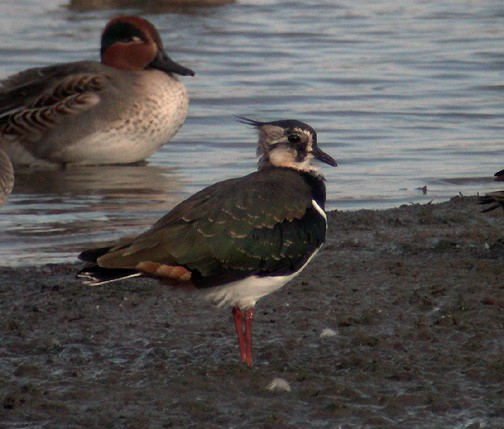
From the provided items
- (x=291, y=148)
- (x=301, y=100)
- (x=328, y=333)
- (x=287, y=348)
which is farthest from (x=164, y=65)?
(x=287, y=348)

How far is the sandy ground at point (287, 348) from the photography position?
16.7 ft

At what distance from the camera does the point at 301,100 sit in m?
13.6

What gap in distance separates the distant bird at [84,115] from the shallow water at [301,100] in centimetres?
19

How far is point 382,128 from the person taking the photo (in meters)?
Result: 12.3

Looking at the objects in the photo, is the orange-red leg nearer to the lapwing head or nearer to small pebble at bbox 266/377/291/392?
small pebble at bbox 266/377/291/392

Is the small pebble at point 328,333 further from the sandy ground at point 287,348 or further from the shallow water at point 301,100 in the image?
the shallow water at point 301,100

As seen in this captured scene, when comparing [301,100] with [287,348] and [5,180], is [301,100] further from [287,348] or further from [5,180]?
Answer: [287,348]

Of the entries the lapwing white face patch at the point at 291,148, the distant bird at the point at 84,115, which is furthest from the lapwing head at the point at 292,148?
the distant bird at the point at 84,115

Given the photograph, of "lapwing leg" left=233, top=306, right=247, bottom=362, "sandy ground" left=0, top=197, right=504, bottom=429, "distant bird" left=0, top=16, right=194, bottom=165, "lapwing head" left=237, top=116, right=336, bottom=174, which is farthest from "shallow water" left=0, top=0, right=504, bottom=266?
"lapwing leg" left=233, top=306, right=247, bottom=362

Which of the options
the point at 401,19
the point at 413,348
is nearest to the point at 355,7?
the point at 401,19

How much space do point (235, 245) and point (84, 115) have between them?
5.89 meters

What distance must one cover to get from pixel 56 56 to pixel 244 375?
1114 centimetres

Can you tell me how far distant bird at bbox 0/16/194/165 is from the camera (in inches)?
441

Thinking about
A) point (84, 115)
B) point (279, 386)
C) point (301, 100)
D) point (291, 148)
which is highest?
point (291, 148)
